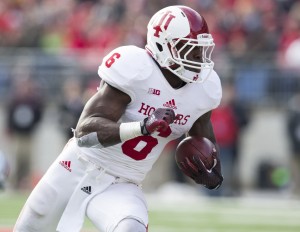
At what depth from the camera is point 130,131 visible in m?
4.82

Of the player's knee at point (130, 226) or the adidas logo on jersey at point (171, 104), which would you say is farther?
the adidas logo on jersey at point (171, 104)

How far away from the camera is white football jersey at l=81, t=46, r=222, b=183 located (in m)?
5.05

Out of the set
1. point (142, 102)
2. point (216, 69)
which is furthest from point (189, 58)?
point (216, 69)

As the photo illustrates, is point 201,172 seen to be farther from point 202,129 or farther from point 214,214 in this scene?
point 214,214

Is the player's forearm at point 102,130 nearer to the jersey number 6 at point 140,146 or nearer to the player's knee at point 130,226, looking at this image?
the jersey number 6 at point 140,146

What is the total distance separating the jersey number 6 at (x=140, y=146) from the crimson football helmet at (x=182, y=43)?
1.09 feet

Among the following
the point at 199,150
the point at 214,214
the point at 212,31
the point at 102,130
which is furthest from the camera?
the point at 212,31

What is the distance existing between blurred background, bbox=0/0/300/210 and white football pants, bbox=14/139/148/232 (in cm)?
689

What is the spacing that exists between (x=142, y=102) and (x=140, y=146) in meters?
0.24

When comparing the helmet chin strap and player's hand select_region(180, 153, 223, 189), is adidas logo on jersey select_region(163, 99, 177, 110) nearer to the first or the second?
the helmet chin strap

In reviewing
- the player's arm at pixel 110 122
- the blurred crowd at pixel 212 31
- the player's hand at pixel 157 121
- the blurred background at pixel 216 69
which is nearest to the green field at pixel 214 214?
the blurred background at pixel 216 69

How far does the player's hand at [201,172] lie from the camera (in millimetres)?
5270

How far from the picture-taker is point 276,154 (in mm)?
13117

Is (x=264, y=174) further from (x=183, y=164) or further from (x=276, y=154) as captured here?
(x=183, y=164)
